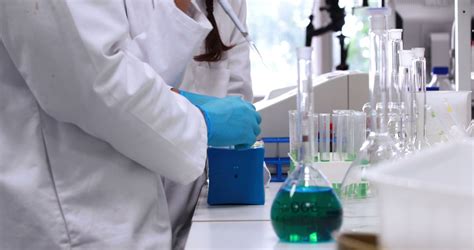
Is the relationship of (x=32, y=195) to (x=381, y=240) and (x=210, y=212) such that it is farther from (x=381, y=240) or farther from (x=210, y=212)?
(x=381, y=240)

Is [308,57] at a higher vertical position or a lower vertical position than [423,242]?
higher

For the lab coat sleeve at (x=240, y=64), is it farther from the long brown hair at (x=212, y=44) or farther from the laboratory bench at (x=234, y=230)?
the laboratory bench at (x=234, y=230)

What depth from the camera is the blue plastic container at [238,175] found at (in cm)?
161

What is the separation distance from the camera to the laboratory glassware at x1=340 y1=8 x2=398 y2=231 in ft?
3.83

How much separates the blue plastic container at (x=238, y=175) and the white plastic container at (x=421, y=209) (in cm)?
85

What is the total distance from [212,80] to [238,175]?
0.49 metres

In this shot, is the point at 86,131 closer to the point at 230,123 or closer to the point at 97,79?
the point at 97,79

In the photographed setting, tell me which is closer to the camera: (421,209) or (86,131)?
(421,209)

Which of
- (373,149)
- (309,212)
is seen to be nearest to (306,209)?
(309,212)

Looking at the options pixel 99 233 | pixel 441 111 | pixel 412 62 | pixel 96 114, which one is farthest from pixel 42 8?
pixel 441 111

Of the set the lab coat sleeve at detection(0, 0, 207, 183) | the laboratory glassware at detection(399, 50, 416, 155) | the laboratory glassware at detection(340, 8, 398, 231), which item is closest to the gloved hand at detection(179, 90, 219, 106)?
the lab coat sleeve at detection(0, 0, 207, 183)

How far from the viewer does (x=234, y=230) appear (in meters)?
1.35

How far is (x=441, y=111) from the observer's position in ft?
5.78

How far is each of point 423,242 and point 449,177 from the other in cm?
16
